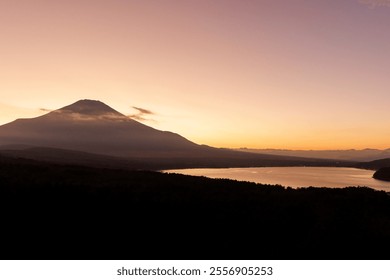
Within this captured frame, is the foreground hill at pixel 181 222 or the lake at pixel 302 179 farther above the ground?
the foreground hill at pixel 181 222

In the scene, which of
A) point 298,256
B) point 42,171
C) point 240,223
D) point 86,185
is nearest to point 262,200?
point 240,223

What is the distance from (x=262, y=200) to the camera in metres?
19.0

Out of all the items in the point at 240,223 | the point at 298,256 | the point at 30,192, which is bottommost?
the point at 298,256

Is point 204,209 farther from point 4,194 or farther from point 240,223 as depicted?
point 4,194

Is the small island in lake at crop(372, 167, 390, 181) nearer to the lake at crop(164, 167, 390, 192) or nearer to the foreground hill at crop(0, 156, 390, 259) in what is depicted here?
the lake at crop(164, 167, 390, 192)

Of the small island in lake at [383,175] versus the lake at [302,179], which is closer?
the lake at [302,179]

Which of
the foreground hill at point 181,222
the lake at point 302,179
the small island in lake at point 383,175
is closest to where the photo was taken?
the foreground hill at point 181,222

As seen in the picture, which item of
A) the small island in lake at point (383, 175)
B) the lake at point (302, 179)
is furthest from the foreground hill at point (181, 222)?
the small island in lake at point (383, 175)

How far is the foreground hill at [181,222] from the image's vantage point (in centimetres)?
1477

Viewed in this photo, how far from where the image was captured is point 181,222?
16.7 meters

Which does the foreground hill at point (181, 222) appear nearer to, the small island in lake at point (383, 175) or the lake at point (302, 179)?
the lake at point (302, 179)

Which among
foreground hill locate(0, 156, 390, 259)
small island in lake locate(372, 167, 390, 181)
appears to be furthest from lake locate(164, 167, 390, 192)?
foreground hill locate(0, 156, 390, 259)
